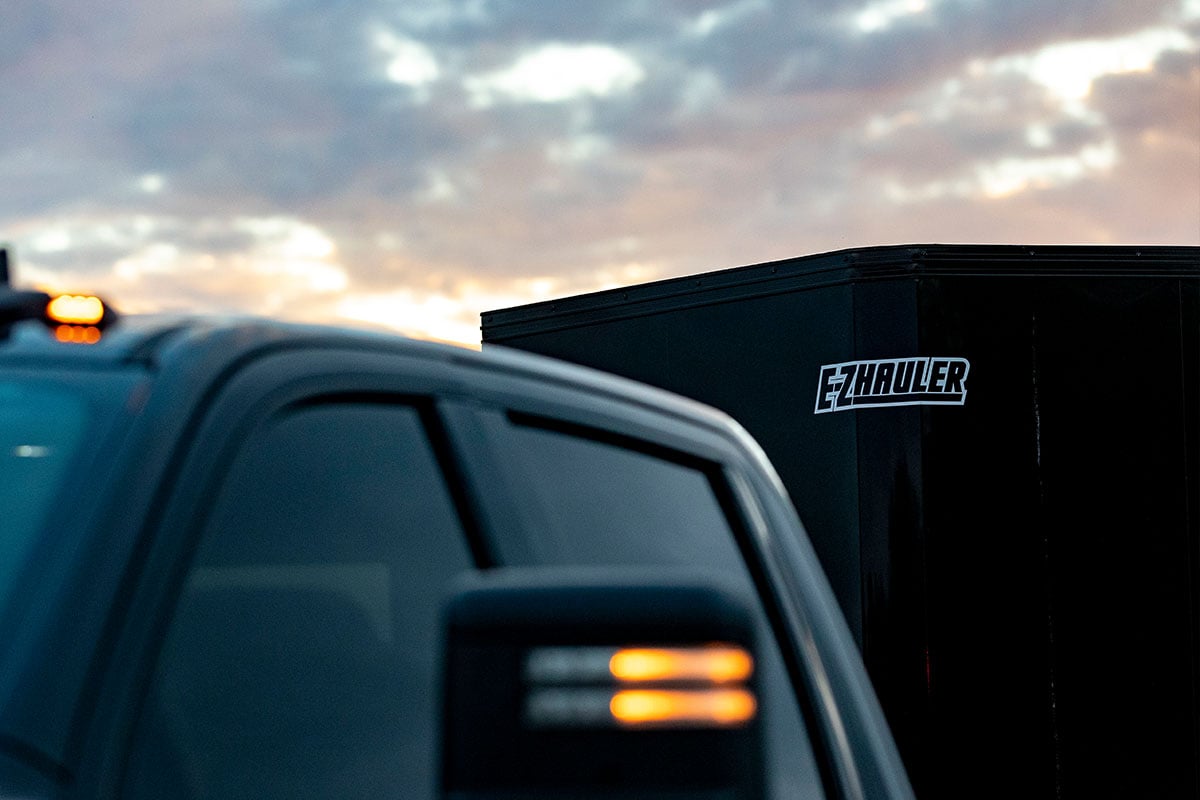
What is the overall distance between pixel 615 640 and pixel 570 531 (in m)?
0.91

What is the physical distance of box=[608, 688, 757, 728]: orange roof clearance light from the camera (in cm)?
103

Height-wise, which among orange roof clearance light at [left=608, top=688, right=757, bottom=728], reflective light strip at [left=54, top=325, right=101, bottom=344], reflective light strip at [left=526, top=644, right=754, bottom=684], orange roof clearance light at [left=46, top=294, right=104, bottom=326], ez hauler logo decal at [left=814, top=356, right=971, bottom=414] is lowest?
orange roof clearance light at [left=608, top=688, right=757, bottom=728]

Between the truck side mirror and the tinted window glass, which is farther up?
the tinted window glass

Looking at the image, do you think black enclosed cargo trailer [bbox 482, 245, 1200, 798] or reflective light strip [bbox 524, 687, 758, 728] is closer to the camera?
reflective light strip [bbox 524, 687, 758, 728]

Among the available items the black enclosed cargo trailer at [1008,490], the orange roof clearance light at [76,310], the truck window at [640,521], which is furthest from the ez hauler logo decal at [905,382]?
the orange roof clearance light at [76,310]

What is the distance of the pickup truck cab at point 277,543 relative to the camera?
1.28 m

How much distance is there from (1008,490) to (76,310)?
7393 mm

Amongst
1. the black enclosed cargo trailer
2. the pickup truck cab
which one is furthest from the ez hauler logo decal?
the pickup truck cab

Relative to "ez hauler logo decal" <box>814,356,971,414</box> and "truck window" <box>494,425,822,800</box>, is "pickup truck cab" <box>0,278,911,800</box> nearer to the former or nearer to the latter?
"truck window" <box>494,425,822,800</box>

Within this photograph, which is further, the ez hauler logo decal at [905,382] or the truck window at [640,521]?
the ez hauler logo decal at [905,382]

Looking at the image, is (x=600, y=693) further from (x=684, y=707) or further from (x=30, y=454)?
(x=30, y=454)

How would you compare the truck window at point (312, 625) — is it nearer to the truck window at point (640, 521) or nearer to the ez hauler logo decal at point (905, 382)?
the truck window at point (640, 521)

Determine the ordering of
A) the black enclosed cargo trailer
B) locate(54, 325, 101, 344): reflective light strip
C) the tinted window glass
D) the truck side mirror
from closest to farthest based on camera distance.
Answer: the truck side mirror → the tinted window glass → locate(54, 325, 101, 344): reflective light strip → the black enclosed cargo trailer

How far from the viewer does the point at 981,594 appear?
27.7ft
